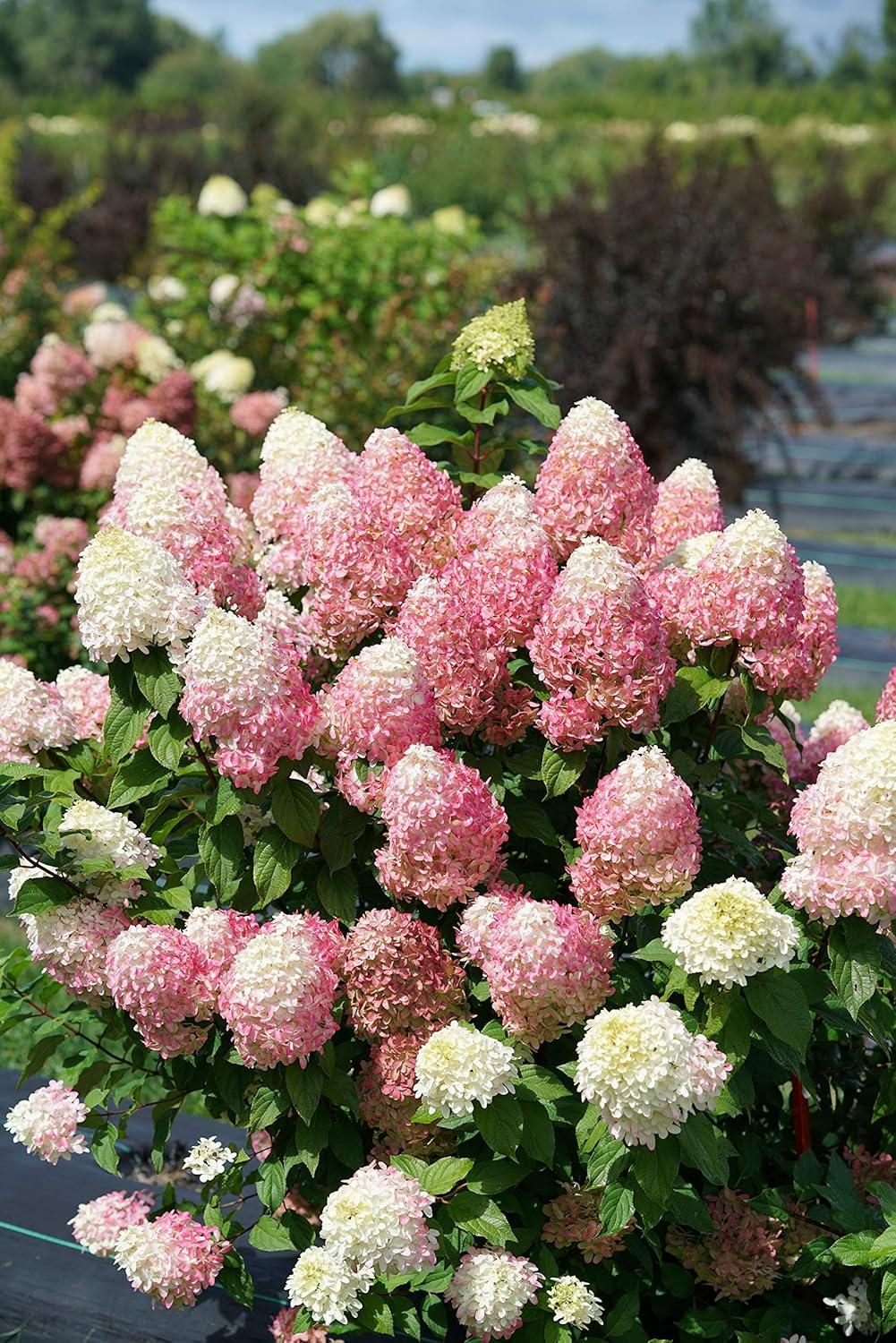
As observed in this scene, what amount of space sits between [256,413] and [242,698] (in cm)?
406

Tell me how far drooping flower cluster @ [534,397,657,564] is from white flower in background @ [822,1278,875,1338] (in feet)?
3.60

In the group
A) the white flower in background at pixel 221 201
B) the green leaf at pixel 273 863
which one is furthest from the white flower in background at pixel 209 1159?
the white flower in background at pixel 221 201

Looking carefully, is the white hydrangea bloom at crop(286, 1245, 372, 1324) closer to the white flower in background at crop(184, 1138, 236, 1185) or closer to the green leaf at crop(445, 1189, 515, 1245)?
the green leaf at crop(445, 1189, 515, 1245)

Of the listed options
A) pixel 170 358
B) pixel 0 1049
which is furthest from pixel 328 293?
pixel 0 1049

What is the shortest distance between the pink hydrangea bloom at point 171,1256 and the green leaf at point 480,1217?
353mm

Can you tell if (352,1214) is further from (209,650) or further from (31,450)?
(31,450)

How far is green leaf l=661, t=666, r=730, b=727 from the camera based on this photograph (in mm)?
1887

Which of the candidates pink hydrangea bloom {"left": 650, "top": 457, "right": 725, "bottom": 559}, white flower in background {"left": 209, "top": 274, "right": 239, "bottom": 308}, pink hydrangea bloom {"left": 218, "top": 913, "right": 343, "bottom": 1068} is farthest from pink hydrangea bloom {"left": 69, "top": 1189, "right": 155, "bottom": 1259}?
white flower in background {"left": 209, "top": 274, "right": 239, "bottom": 308}

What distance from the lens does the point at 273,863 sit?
6.13 feet

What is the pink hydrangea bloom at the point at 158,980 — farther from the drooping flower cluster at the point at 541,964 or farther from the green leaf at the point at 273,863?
the drooping flower cluster at the point at 541,964

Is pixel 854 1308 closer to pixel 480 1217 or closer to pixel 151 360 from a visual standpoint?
pixel 480 1217

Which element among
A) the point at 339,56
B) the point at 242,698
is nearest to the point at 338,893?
the point at 242,698

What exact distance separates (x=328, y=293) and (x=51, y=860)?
211 inches

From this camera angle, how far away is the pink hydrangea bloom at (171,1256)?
1.86 meters
